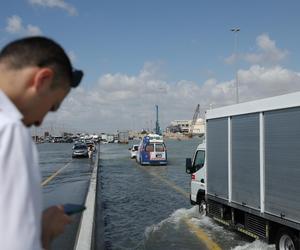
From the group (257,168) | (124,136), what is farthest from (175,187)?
(124,136)

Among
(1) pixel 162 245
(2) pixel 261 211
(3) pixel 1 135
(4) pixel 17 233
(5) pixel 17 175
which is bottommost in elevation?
(1) pixel 162 245

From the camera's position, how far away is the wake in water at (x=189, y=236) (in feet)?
37.9

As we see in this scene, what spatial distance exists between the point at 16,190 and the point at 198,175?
13685 millimetres

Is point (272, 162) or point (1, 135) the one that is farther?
point (272, 162)

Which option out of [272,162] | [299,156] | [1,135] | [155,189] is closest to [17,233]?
[1,135]

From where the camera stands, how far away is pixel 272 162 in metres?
9.38

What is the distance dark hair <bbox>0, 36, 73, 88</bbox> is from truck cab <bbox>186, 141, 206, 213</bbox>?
41.7 ft

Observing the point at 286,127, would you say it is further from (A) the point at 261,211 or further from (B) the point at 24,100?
(B) the point at 24,100

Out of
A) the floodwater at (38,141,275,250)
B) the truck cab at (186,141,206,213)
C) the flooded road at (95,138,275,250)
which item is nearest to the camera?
the floodwater at (38,141,275,250)

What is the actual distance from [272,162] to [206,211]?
190 inches

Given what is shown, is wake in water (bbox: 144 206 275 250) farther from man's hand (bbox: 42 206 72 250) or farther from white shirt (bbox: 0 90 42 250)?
white shirt (bbox: 0 90 42 250)

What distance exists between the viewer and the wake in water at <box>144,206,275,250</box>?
1156 cm

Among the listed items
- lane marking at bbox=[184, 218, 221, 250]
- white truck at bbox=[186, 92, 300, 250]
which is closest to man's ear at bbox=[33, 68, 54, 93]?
white truck at bbox=[186, 92, 300, 250]

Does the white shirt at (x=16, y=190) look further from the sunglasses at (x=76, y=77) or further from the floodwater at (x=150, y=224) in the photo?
the floodwater at (x=150, y=224)
